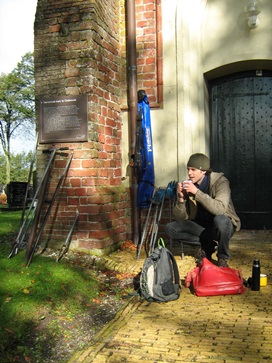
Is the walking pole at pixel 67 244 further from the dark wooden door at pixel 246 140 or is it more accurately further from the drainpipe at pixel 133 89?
the dark wooden door at pixel 246 140

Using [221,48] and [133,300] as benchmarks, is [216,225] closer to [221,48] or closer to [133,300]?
[133,300]

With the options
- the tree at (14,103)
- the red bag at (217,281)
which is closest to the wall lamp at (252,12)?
the red bag at (217,281)

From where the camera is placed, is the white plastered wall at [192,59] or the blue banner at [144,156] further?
the white plastered wall at [192,59]

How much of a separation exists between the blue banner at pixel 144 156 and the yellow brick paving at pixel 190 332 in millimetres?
2287

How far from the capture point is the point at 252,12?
22.7 ft

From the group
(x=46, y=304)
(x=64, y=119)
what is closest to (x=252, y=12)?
(x=64, y=119)

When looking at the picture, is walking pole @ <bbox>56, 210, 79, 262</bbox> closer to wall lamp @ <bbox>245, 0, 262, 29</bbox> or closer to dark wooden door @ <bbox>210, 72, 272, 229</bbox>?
dark wooden door @ <bbox>210, 72, 272, 229</bbox>

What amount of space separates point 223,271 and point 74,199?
2682 millimetres

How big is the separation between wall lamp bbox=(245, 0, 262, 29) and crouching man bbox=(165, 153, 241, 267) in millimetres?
3349

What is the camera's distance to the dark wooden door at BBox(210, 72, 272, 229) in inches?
300

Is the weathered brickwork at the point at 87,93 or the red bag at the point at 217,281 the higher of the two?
the weathered brickwork at the point at 87,93

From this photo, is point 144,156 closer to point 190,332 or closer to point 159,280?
point 159,280

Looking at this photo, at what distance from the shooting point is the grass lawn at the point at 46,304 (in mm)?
3334

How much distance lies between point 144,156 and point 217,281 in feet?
9.26
